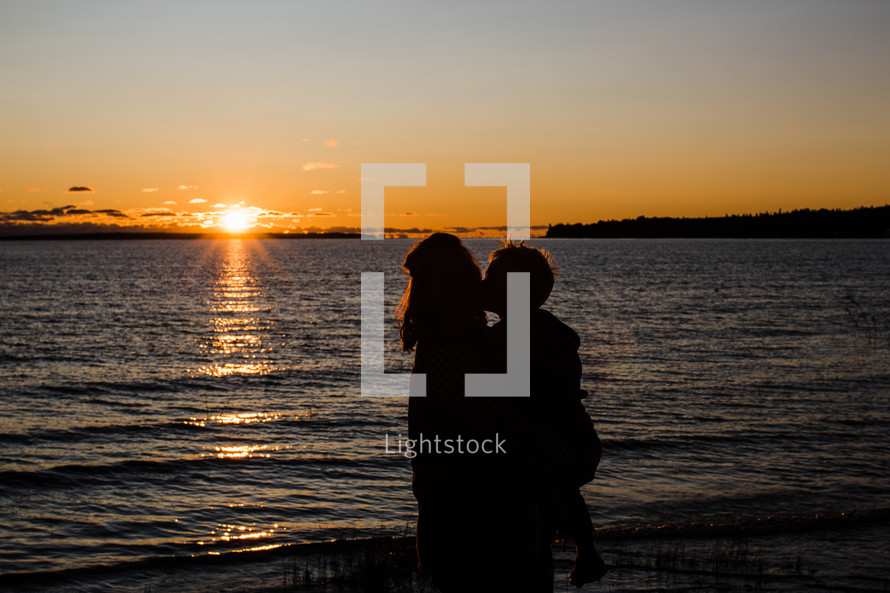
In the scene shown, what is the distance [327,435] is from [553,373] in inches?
526

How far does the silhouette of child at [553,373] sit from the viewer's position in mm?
2486

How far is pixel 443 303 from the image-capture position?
94.9 inches

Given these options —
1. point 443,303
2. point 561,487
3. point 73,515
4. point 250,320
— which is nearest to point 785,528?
point 561,487

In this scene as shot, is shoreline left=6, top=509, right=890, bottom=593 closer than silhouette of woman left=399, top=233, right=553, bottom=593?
No

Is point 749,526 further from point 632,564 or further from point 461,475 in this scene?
point 461,475

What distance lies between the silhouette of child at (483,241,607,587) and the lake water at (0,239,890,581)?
7642 millimetres

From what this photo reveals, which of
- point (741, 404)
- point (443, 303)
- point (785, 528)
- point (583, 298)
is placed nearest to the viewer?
point (443, 303)

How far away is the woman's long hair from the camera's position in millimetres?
2420

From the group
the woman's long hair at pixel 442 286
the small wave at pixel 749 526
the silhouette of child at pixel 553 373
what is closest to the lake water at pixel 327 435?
the small wave at pixel 749 526

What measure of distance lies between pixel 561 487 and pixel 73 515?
1063cm

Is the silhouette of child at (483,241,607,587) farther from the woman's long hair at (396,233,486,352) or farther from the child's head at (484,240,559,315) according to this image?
the woman's long hair at (396,233,486,352)

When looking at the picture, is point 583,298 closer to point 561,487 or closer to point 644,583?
point 644,583

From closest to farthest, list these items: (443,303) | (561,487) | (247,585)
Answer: (443,303)
(561,487)
(247,585)

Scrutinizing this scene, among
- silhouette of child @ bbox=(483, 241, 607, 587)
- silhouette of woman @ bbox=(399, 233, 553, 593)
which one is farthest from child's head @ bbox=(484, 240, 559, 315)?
silhouette of woman @ bbox=(399, 233, 553, 593)
